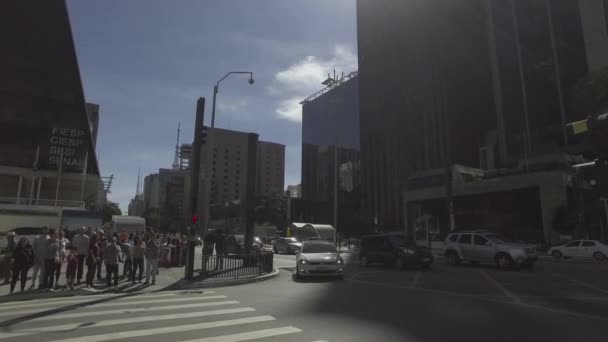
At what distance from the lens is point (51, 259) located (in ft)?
41.2

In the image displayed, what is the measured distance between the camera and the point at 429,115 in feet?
299

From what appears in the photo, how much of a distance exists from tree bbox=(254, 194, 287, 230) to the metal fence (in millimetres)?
64877

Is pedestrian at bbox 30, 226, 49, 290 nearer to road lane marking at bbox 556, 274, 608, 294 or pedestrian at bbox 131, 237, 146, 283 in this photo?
pedestrian at bbox 131, 237, 146, 283

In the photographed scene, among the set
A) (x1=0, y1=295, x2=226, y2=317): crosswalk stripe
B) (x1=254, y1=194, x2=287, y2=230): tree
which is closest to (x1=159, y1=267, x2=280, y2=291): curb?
(x1=0, y1=295, x2=226, y2=317): crosswalk stripe

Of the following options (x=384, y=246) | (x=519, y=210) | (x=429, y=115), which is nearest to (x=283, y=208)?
(x=429, y=115)

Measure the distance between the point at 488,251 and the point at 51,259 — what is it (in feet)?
62.2

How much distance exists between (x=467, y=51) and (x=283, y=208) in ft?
181

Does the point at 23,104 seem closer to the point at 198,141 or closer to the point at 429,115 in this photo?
the point at 198,141

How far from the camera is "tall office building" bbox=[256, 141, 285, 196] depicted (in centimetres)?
12394

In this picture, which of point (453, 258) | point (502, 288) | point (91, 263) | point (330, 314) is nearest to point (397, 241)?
point (453, 258)

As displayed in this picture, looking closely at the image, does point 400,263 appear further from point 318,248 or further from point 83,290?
point 83,290

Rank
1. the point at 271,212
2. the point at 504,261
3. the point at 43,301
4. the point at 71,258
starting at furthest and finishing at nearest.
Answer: the point at 271,212 → the point at 504,261 → the point at 71,258 → the point at 43,301

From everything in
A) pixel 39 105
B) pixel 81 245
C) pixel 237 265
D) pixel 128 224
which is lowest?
pixel 237 265

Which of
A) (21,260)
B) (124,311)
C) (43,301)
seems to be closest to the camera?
(124,311)
